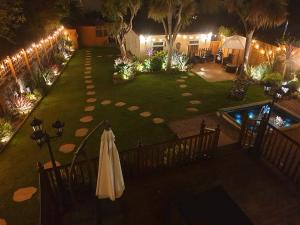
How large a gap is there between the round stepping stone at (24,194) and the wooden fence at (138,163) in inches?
58.9

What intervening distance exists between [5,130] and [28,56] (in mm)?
6850

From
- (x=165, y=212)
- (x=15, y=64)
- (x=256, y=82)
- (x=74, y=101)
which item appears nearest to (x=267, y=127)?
(x=165, y=212)

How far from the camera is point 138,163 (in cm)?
638

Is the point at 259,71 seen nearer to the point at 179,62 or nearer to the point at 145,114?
the point at 179,62

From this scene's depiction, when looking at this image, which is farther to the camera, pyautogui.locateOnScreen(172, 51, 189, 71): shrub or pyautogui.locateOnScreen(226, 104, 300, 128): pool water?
pyautogui.locateOnScreen(172, 51, 189, 71): shrub

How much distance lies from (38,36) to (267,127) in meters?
17.2

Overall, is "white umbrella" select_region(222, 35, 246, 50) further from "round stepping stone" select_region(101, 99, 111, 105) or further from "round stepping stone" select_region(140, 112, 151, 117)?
"round stepping stone" select_region(101, 99, 111, 105)

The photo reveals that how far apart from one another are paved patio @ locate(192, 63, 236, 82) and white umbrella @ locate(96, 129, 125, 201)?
12.1 m

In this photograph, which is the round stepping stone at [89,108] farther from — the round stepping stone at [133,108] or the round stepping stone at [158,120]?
the round stepping stone at [158,120]

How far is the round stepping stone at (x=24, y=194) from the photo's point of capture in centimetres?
660

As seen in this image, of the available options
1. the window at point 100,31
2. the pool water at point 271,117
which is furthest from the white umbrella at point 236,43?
the window at point 100,31

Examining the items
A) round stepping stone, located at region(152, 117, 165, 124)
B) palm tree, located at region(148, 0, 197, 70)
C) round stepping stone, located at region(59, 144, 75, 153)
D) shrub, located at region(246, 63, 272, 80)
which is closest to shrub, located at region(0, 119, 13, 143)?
round stepping stone, located at region(59, 144, 75, 153)

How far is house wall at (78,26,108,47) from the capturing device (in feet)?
80.5

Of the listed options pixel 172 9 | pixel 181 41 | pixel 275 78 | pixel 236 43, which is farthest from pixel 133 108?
pixel 181 41
